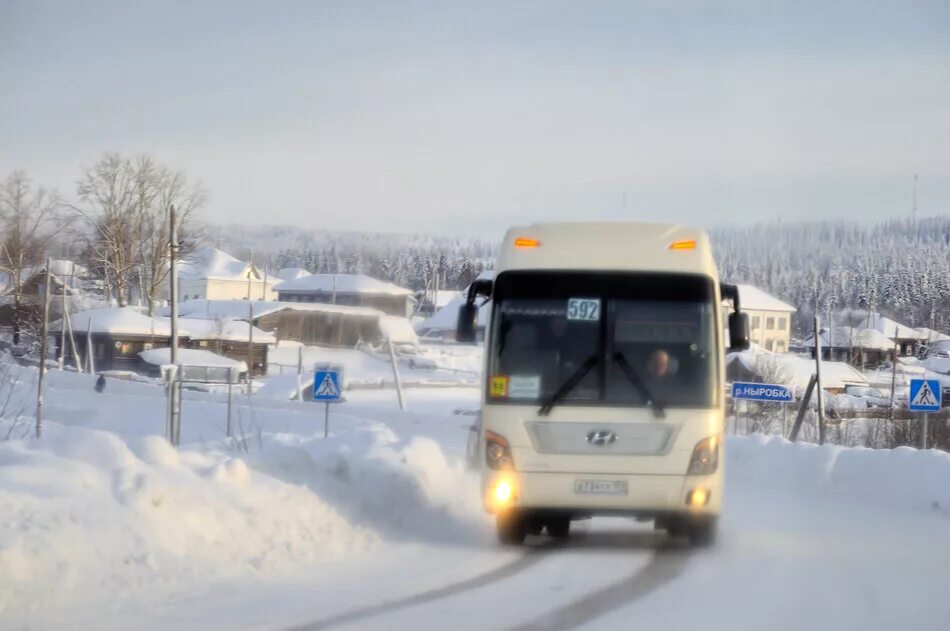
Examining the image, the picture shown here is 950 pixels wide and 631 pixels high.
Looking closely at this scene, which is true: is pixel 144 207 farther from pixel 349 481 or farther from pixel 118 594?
pixel 118 594

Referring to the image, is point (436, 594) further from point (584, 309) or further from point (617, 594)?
point (584, 309)

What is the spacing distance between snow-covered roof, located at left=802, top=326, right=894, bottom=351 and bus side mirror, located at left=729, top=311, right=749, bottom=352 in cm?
2955

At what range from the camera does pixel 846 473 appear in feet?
67.1

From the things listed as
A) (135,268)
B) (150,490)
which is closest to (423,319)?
(135,268)

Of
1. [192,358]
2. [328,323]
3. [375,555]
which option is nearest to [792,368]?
[328,323]

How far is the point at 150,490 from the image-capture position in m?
10.7

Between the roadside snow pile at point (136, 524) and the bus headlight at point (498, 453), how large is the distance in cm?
161

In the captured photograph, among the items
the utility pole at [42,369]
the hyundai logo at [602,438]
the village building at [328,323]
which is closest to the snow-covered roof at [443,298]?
the village building at [328,323]

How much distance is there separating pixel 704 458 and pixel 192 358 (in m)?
53.7

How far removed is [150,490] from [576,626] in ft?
15.0

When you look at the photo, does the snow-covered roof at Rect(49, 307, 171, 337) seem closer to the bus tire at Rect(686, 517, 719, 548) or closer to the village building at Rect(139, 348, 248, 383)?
the village building at Rect(139, 348, 248, 383)

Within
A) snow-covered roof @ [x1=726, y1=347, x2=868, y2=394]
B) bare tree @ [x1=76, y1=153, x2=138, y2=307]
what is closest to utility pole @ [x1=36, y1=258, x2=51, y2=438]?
bare tree @ [x1=76, y1=153, x2=138, y2=307]

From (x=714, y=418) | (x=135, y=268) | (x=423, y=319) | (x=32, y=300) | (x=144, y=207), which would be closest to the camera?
(x=714, y=418)

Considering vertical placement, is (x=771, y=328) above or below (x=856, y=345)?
above
